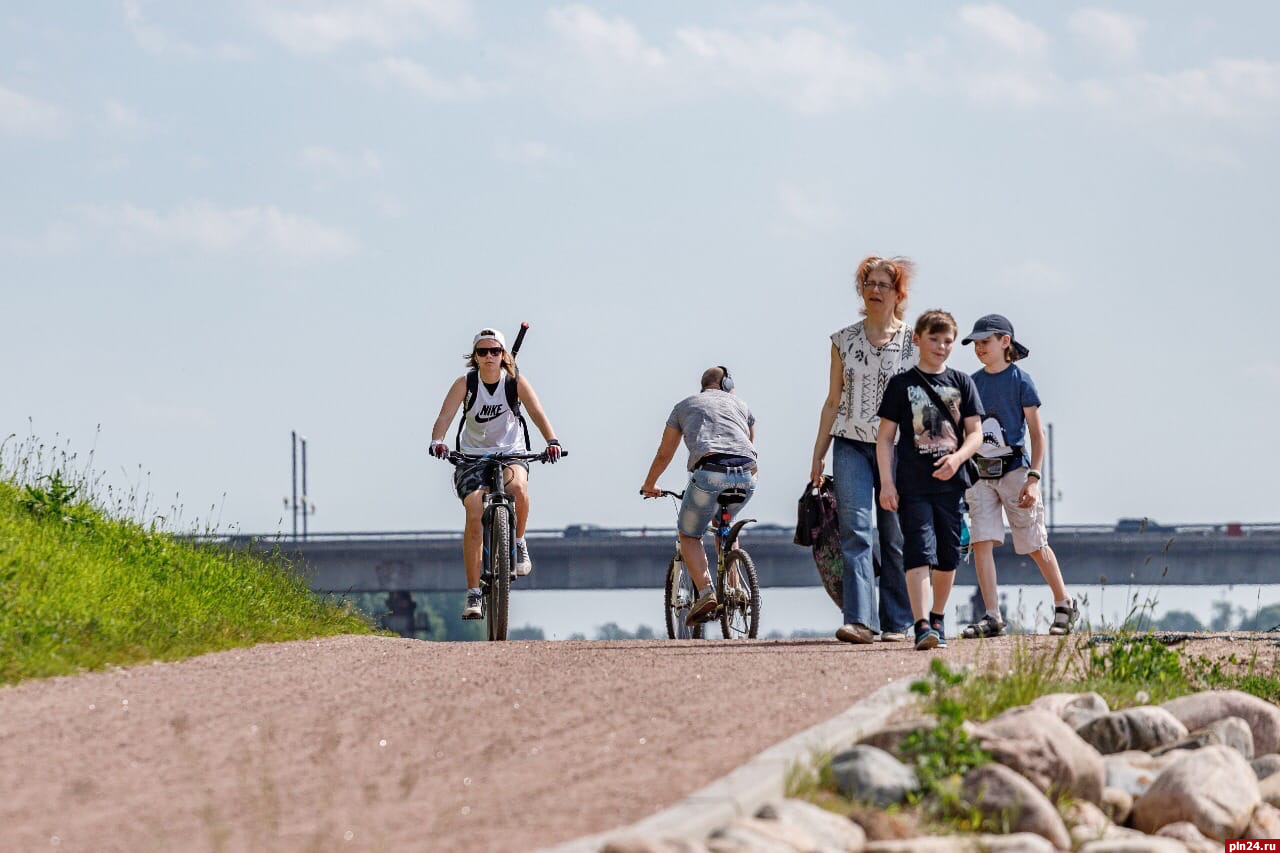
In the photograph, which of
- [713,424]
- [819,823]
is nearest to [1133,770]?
[819,823]

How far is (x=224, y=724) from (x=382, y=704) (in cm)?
73

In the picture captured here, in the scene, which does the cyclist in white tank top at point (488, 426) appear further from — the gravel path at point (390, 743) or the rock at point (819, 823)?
the rock at point (819, 823)

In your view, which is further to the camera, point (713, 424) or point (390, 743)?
point (713, 424)

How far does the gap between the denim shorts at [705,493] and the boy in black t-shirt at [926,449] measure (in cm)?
230

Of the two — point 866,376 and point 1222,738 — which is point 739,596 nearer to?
point 866,376

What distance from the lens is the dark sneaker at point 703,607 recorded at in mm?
12453

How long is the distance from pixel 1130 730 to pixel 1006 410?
4.00 meters

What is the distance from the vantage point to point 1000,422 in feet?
38.1

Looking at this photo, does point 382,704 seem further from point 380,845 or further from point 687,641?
point 687,641

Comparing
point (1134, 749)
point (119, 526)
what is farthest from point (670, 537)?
point (1134, 749)

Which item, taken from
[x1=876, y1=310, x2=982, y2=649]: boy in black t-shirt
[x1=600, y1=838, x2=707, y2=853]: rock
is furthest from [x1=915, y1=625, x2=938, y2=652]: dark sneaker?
[x1=600, y1=838, x2=707, y2=853]: rock

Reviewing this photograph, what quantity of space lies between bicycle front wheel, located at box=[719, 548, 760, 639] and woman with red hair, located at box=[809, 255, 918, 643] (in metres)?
2.16

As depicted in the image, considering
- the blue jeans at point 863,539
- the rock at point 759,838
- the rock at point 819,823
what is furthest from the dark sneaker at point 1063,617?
the rock at point 759,838

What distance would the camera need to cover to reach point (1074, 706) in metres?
8.12
